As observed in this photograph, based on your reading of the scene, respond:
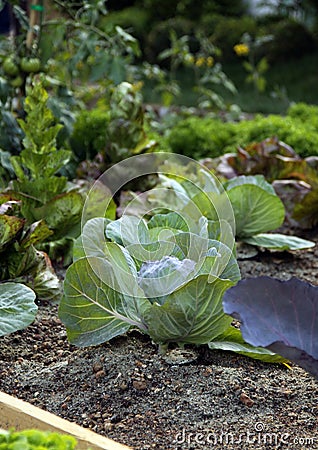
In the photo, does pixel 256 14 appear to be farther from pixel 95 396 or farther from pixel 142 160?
pixel 95 396

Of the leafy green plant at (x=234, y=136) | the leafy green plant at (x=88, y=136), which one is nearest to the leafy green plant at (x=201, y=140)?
the leafy green plant at (x=234, y=136)

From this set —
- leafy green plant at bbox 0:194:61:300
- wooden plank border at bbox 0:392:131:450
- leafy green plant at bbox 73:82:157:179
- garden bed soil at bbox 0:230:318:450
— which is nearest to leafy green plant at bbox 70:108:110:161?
leafy green plant at bbox 73:82:157:179

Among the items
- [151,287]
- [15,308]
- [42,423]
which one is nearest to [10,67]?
[15,308]

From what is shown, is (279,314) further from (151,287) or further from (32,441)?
(32,441)

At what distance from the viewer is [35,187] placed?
8.54 feet

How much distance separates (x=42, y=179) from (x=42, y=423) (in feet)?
4.31

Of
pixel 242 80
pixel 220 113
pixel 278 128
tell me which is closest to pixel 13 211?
pixel 278 128

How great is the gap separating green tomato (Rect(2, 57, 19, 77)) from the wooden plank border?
Result: 2122 mm

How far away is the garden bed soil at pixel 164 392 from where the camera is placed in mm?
1509

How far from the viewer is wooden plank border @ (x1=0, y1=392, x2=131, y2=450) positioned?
137cm

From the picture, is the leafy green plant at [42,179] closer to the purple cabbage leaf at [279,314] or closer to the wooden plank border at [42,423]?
the wooden plank border at [42,423]

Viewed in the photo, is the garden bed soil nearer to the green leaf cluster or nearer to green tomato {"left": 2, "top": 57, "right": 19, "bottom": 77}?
green tomato {"left": 2, "top": 57, "right": 19, "bottom": 77}

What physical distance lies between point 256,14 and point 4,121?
38.6 ft

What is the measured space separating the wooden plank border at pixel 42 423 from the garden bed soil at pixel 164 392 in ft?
0.37
